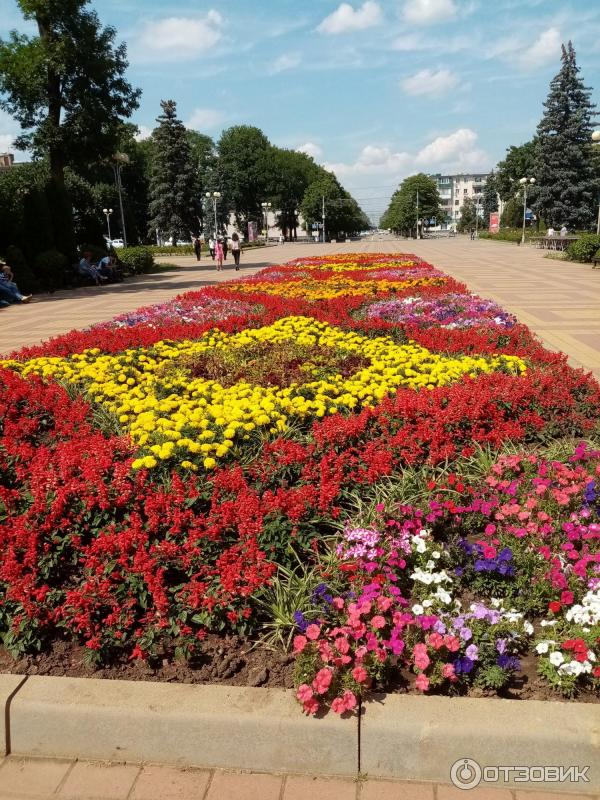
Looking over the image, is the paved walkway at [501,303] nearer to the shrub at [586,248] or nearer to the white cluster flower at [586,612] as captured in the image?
the shrub at [586,248]

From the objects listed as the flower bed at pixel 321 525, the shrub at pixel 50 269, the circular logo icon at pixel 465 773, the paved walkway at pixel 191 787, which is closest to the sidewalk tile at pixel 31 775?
the paved walkway at pixel 191 787

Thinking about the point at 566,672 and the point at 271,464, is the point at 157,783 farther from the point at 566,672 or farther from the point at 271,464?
the point at 271,464

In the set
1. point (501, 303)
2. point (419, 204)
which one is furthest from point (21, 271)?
point (419, 204)

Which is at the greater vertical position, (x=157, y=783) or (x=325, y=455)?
(x=325, y=455)

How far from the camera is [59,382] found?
17.6 feet

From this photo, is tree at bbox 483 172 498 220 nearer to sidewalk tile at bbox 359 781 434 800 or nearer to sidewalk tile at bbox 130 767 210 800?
sidewalk tile at bbox 359 781 434 800

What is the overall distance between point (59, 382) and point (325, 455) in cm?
273

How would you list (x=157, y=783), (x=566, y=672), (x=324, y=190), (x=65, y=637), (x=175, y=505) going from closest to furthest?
(x=157, y=783) → (x=566, y=672) → (x=65, y=637) → (x=175, y=505) → (x=324, y=190)

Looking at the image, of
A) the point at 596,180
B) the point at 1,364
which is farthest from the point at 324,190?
the point at 1,364

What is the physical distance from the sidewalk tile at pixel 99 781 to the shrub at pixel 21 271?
18554 millimetres

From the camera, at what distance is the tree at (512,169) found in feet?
241

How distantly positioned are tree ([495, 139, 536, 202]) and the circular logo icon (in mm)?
77135

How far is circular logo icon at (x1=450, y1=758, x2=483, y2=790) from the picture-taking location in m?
2.11

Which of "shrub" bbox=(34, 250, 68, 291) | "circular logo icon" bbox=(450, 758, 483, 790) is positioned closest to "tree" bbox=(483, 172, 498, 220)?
"shrub" bbox=(34, 250, 68, 291)
